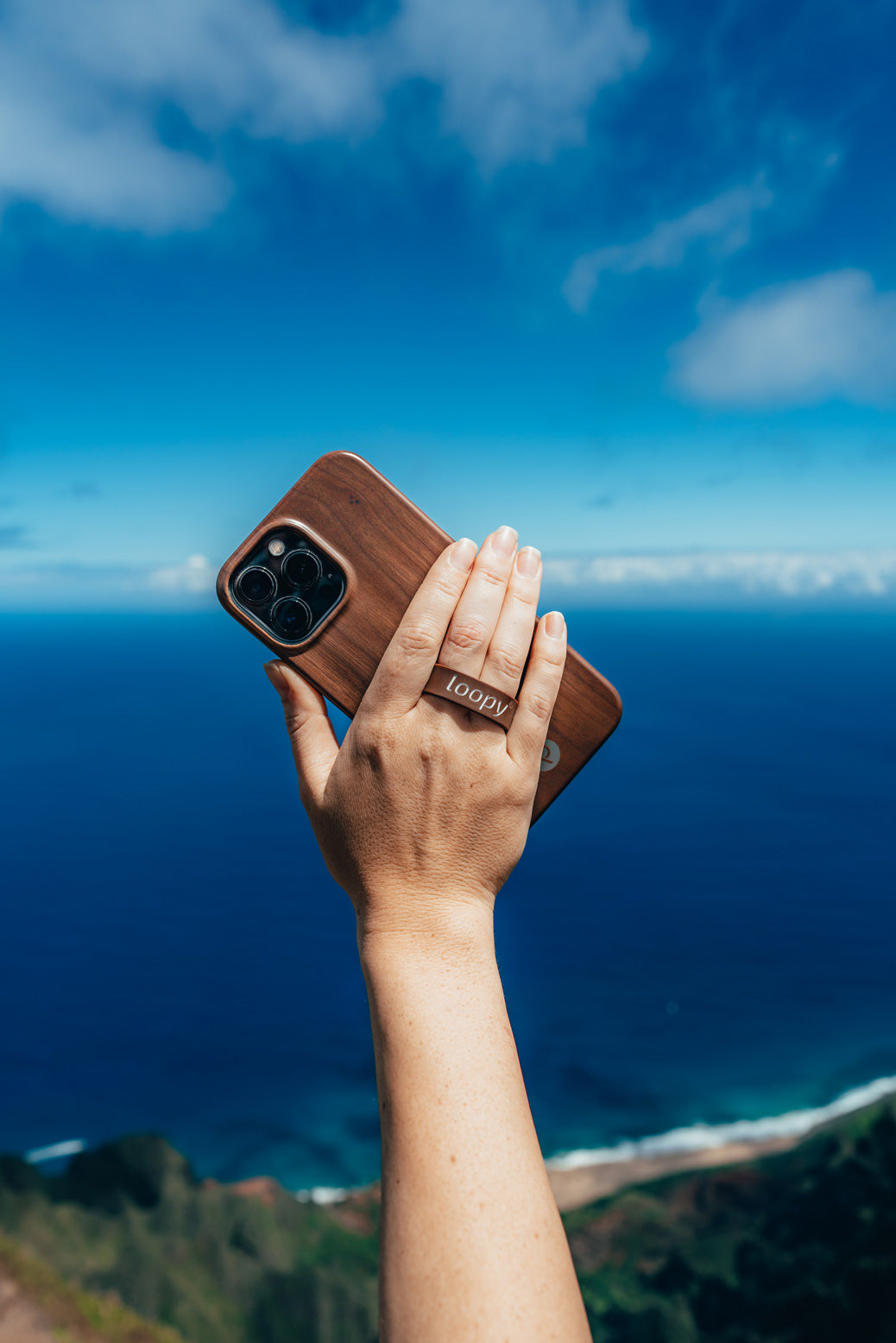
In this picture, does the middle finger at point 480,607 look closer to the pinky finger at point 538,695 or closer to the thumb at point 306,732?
the pinky finger at point 538,695

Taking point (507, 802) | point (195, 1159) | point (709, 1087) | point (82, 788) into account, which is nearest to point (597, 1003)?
point (709, 1087)

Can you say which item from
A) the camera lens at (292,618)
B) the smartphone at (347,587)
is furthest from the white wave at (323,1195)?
the camera lens at (292,618)

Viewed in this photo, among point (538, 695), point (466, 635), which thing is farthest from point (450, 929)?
point (466, 635)

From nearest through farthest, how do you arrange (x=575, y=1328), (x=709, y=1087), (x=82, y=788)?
1. (x=575, y=1328)
2. (x=709, y=1087)
3. (x=82, y=788)

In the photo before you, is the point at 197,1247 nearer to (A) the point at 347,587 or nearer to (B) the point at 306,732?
(B) the point at 306,732

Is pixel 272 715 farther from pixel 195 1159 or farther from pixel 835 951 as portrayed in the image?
pixel 835 951

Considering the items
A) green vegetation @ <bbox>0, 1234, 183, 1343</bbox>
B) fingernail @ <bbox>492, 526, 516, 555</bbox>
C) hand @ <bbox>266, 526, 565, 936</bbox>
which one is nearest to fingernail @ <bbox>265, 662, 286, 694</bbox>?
hand @ <bbox>266, 526, 565, 936</bbox>
